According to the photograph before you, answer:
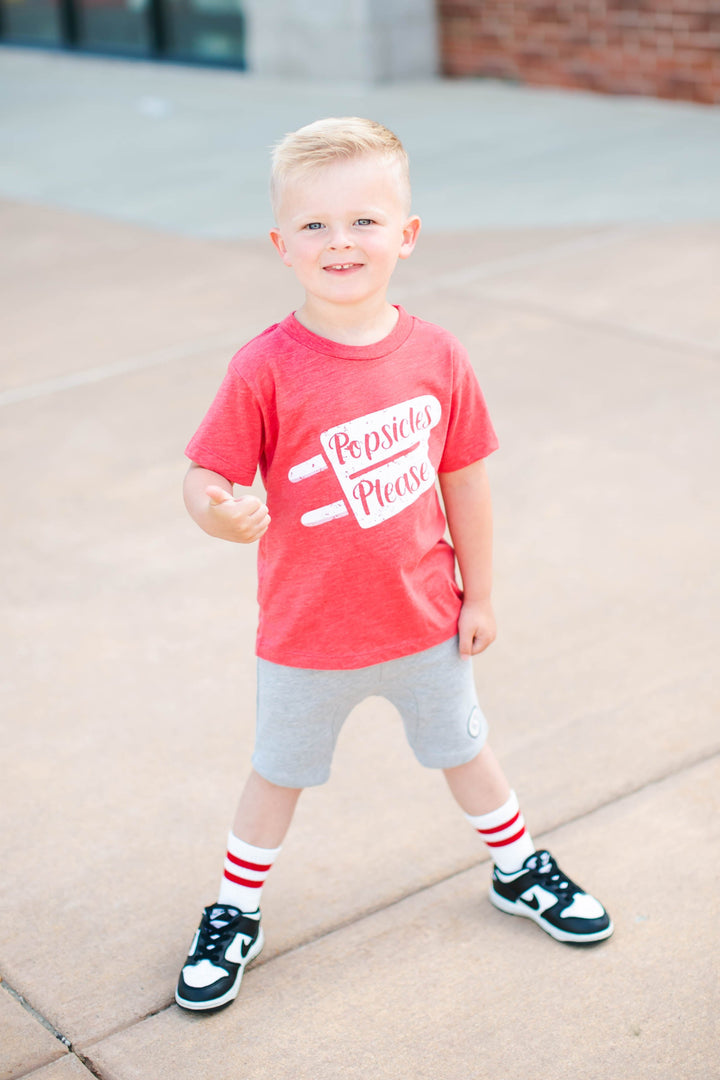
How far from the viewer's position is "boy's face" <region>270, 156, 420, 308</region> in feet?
6.61

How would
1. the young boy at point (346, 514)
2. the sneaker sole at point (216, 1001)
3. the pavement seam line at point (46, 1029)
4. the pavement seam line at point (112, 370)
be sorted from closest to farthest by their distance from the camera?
the young boy at point (346, 514) < the pavement seam line at point (46, 1029) < the sneaker sole at point (216, 1001) < the pavement seam line at point (112, 370)

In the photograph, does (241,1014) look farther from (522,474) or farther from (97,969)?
(522,474)

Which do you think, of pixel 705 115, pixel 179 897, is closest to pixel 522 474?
pixel 179 897

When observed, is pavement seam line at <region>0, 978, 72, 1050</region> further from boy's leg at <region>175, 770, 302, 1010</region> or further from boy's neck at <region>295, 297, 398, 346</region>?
boy's neck at <region>295, 297, 398, 346</region>

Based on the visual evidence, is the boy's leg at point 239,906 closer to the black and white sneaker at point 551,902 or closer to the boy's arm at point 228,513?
the black and white sneaker at point 551,902

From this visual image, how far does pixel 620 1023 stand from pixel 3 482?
2.98 metres

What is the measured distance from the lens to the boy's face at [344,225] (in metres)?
2.02

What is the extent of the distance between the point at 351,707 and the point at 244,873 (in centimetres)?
36

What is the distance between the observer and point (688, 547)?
152 inches

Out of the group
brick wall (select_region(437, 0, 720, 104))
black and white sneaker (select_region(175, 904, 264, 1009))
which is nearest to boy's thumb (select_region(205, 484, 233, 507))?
black and white sneaker (select_region(175, 904, 264, 1009))

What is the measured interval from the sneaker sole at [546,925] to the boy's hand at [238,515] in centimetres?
96

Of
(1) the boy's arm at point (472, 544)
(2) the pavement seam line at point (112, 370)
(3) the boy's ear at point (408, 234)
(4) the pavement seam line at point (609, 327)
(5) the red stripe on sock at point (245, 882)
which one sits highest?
(3) the boy's ear at point (408, 234)

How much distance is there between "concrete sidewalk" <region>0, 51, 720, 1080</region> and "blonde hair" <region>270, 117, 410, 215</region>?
53.0 inches

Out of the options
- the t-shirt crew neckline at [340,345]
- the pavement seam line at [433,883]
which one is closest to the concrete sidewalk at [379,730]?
the pavement seam line at [433,883]
